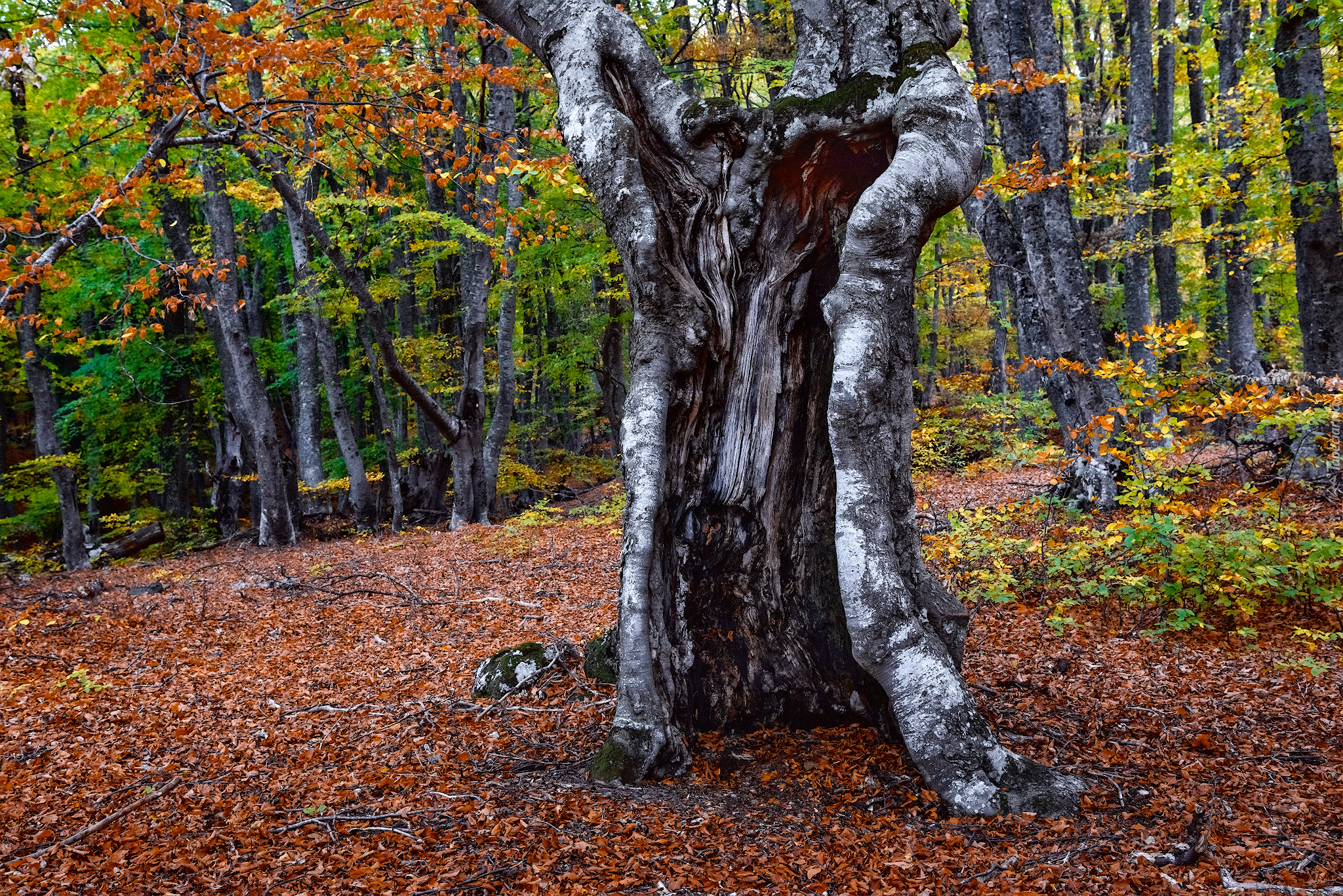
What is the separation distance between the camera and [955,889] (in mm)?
2561

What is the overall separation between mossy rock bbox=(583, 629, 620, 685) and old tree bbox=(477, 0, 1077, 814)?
874 mm

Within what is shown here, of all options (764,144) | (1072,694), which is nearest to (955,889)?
(1072,694)

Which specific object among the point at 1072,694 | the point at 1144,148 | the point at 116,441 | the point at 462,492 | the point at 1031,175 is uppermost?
the point at 1144,148

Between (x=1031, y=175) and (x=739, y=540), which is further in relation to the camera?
(x=1031, y=175)

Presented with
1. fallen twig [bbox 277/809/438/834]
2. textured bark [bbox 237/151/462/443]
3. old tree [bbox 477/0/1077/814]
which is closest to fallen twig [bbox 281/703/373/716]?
fallen twig [bbox 277/809/438/834]

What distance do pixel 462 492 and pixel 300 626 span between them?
7013 mm

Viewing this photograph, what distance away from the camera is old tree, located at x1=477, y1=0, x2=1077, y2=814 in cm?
356

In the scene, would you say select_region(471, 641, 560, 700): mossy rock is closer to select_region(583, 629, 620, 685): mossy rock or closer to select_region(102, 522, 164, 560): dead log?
select_region(583, 629, 620, 685): mossy rock

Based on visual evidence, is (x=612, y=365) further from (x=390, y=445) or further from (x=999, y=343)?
(x=999, y=343)

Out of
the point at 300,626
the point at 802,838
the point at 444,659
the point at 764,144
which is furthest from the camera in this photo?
the point at 300,626

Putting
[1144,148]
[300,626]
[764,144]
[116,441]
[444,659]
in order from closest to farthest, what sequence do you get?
1. [764,144]
2. [444,659]
3. [300,626]
4. [1144,148]
5. [116,441]

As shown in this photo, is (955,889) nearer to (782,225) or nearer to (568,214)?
(782,225)

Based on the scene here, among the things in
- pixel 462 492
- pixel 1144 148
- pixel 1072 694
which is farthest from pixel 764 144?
pixel 1144 148

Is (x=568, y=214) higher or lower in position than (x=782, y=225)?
higher
